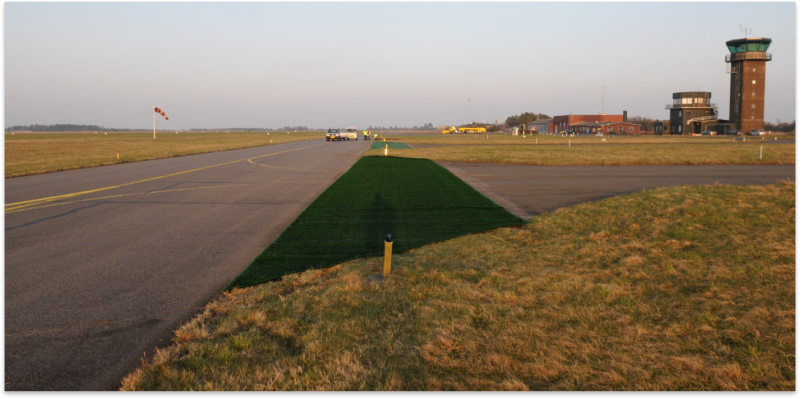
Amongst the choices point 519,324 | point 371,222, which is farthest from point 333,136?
point 519,324

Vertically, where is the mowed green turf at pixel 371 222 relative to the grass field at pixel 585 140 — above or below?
below

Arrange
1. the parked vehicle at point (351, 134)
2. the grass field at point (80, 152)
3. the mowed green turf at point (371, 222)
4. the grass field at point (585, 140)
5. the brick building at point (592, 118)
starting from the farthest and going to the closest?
the brick building at point (592, 118)
the parked vehicle at point (351, 134)
the grass field at point (585, 140)
the grass field at point (80, 152)
the mowed green turf at point (371, 222)

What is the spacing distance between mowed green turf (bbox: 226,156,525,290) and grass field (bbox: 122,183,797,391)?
598mm

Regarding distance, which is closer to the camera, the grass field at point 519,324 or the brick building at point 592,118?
the grass field at point 519,324

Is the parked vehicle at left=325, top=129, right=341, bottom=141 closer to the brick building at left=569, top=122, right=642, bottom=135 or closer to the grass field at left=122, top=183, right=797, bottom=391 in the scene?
the grass field at left=122, top=183, right=797, bottom=391

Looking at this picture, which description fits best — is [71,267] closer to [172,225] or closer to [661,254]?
[172,225]

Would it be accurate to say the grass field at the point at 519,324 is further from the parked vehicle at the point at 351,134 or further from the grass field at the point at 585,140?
the parked vehicle at the point at 351,134

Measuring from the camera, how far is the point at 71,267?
7773mm

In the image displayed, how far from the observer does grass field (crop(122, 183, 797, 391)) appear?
4.34 meters

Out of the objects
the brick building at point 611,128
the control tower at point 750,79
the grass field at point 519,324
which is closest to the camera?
the grass field at point 519,324

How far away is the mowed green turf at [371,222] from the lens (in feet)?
27.7

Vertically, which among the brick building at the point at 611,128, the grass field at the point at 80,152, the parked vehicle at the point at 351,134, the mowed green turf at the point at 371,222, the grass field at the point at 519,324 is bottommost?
the grass field at the point at 519,324

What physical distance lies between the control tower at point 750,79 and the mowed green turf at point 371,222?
97.4 metres

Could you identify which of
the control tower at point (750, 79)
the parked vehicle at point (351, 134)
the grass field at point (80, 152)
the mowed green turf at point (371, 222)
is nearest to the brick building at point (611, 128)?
the control tower at point (750, 79)
